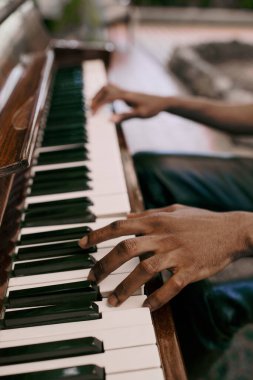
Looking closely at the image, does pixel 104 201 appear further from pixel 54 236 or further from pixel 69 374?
pixel 69 374

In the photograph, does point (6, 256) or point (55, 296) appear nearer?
point (55, 296)

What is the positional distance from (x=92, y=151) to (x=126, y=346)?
743 mm

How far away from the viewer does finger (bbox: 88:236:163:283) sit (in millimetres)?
782

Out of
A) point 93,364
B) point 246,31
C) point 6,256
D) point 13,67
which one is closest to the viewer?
point 93,364

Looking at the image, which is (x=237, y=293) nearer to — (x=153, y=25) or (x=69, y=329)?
(x=69, y=329)

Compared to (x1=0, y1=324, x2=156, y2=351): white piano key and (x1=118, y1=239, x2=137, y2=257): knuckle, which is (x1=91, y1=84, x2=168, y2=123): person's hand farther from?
(x1=0, y1=324, x2=156, y2=351): white piano key

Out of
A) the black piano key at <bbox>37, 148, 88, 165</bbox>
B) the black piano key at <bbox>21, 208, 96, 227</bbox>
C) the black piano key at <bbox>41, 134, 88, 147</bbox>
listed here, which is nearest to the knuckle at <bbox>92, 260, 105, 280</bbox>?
the black piano key at <bbox>21, 208, 96, 227</bbox>

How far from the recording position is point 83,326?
0.75 m

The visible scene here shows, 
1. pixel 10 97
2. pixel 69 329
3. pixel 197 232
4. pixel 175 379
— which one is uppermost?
pixel 10 97

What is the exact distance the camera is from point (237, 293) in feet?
3.90

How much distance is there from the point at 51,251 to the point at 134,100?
2.87ft

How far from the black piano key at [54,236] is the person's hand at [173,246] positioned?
73 mm

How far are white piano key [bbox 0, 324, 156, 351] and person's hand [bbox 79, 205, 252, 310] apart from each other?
0.06 metres

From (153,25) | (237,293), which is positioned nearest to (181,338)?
(237,293)
